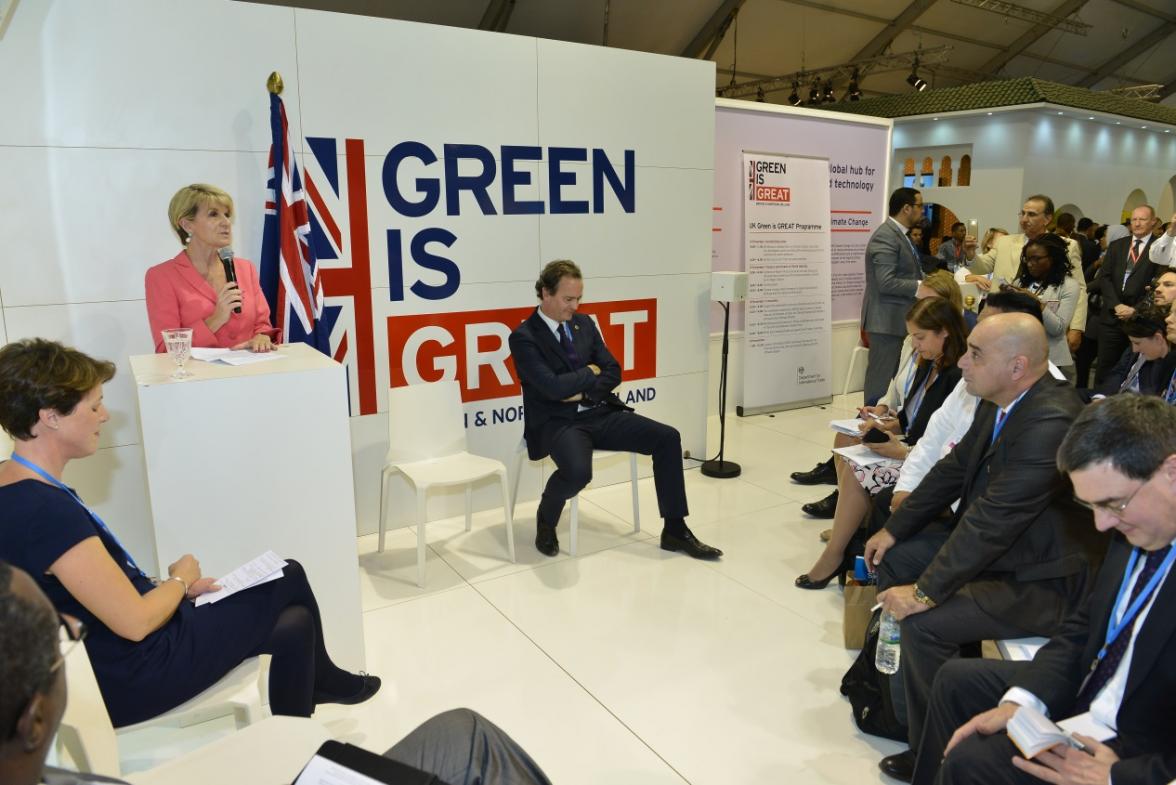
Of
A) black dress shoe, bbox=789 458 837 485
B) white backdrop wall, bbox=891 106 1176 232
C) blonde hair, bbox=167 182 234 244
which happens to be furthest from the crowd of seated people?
white backdrop wall, bbox=891 106 1176 232

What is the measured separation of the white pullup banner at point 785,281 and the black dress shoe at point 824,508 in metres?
2.11

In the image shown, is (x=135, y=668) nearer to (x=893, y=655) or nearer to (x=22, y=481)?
(x=22, y=481)

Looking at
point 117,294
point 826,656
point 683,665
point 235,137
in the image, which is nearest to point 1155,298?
point 826,656

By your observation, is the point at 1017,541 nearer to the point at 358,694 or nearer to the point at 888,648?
the point at 888,648

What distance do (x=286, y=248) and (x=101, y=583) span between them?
87.8 inches

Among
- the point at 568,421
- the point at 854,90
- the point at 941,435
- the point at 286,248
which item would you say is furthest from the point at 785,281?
the point at 854,90

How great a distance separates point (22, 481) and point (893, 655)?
2463mm

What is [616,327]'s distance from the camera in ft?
16.1

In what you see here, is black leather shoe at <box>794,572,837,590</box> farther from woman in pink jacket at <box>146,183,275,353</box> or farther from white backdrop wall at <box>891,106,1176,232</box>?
white backdrop wall at <box>891,106,1176,232</box>

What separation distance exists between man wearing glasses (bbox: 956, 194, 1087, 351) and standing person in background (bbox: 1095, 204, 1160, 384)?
0.73ft

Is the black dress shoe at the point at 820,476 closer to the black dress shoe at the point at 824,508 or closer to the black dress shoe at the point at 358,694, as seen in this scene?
the black dress shoe at the point at 824,508

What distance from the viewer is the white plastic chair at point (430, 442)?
12.6 ft

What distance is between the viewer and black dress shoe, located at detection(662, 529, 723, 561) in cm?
400

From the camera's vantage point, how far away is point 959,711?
6.59 feet
